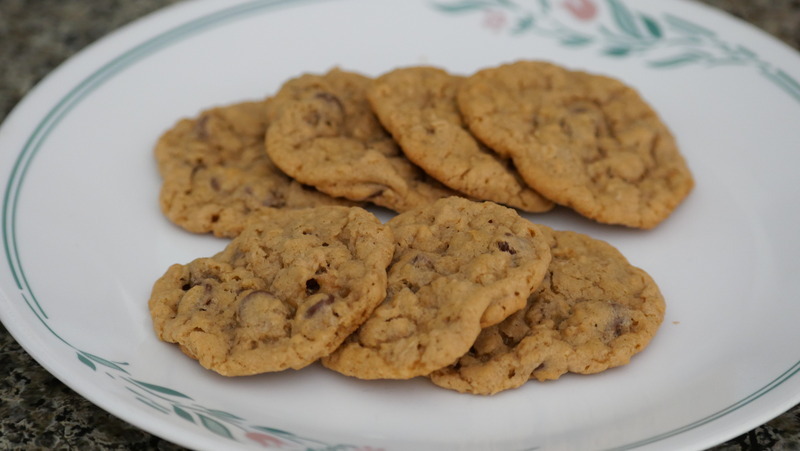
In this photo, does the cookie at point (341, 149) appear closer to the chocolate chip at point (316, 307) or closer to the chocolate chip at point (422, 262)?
the chocolate chip at point (422, 262)

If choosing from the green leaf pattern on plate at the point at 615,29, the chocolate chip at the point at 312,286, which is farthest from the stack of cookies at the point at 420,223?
the green leaf pattern on plate at the point at 615,29

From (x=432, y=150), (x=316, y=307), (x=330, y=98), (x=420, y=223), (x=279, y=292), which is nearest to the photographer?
(x=316, y=307)

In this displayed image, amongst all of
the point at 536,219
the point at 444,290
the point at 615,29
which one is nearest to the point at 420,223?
the point at 444,290

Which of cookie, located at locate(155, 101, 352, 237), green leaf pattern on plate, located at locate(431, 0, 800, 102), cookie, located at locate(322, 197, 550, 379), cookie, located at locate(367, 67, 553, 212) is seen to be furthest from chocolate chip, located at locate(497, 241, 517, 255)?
green leaf pattern on plate, located at locate(431, 0, 800, 102)

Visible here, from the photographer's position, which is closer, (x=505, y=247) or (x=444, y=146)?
(x=505, y=247)

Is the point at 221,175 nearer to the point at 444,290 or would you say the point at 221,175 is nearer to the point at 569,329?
the point at 444,290

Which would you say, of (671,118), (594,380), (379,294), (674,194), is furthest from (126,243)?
(671,118)
